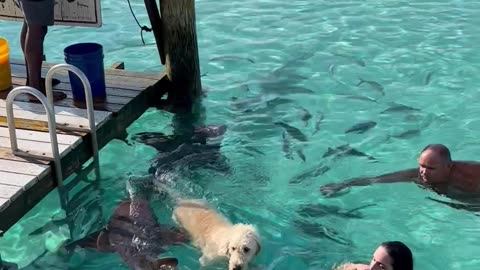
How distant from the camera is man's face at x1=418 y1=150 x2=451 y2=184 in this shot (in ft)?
24.5

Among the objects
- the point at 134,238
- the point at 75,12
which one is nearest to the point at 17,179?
the point at 134,238

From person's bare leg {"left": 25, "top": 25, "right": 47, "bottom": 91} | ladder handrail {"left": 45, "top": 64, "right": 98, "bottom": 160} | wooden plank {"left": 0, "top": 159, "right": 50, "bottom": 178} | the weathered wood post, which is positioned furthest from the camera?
the weathered wood post

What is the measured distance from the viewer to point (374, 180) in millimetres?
8047

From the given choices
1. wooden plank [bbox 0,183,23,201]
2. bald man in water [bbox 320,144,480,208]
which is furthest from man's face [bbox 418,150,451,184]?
wooden plank [bbox 0,183,23,201]

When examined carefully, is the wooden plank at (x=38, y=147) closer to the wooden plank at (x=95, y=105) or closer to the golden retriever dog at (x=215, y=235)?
the wooden plank at (x=95, y=105)

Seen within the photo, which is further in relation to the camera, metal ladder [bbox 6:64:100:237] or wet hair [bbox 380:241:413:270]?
metal ladder [bbox 6:64:100:237]

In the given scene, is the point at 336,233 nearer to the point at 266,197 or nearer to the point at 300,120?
the point at 266,197

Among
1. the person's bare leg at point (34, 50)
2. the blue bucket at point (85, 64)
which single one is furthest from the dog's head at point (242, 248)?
the person's bare leg at point (34, 50)

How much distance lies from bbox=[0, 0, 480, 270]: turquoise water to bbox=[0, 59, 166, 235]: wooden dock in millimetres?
601

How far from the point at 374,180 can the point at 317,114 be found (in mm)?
2022

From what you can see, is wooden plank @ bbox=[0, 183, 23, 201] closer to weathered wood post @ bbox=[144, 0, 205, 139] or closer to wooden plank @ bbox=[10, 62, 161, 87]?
wooden plank @ bbox=[10, 62, 161, 87]

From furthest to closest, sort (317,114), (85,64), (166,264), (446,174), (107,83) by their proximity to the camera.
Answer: (317,114)
(107,83)
(85,64)
(446,174)
(166,264)

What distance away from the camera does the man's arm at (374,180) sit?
7.89 meters

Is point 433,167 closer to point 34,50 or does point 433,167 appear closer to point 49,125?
point 49,125
